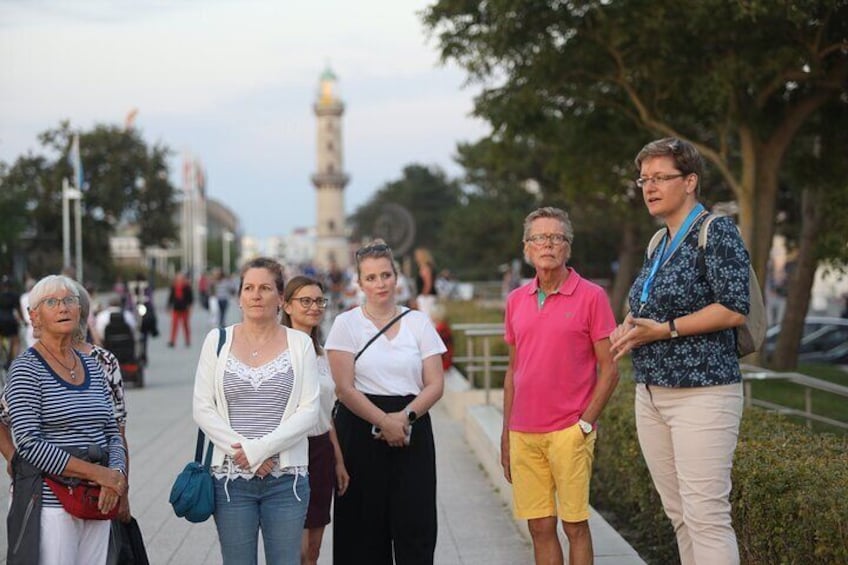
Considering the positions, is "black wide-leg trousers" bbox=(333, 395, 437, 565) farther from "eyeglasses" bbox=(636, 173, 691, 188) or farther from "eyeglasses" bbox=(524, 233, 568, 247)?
"eyeglasses" bbox=(636, 173, 691, 188)

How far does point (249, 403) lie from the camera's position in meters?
5.13

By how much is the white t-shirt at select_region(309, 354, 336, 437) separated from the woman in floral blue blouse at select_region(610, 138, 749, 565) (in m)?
1.69

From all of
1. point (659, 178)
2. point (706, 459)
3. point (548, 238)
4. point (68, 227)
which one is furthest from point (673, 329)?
point (68, 227)

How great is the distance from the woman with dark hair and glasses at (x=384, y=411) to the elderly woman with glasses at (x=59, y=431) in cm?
126

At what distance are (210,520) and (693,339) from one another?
533 cm

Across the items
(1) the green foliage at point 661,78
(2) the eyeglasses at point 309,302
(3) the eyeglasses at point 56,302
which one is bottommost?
(2) the eyeglasses at point 309,302

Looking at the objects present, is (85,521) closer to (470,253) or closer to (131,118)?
(470,253)

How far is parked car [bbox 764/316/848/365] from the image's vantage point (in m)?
26.9

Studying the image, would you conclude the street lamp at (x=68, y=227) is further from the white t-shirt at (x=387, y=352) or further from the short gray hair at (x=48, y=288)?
the short gray hair at (x=48, y=288)

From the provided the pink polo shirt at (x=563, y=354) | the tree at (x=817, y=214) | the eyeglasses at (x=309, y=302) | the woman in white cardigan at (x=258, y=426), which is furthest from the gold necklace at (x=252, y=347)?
the tree at (x=817, y=214)

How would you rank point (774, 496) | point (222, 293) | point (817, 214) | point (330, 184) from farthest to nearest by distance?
point (330, 184) → point (222, 293) → point (817, 214) → point (774, 496)

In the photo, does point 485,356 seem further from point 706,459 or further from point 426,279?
point 706,459

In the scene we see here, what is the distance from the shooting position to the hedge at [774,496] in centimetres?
505

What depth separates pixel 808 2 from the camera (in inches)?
561
